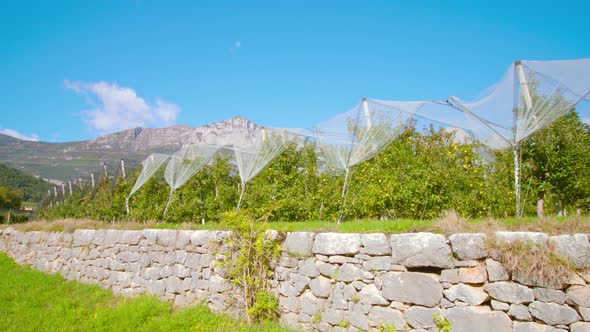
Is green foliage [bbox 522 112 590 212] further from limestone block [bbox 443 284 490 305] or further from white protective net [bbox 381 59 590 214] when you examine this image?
limestone block [bbox 443 284 490 305]

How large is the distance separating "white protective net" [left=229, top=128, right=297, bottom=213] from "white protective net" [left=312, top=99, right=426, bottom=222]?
1212 millimetres

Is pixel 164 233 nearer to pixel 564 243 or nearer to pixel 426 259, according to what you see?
pixel 426 259

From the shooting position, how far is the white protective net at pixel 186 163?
10.7 m

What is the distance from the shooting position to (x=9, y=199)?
85.0ft

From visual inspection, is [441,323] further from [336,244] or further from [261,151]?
[261,151]

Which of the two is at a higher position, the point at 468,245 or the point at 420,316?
the point at 468,245

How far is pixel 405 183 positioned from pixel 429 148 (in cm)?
119

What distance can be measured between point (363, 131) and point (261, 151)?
2835 mm

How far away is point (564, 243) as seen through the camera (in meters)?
3.03

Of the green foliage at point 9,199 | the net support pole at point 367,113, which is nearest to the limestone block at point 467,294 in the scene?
the net support pole at point 367,113

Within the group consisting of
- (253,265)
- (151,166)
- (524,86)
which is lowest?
(253,265)

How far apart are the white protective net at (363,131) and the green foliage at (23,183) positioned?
999 inches

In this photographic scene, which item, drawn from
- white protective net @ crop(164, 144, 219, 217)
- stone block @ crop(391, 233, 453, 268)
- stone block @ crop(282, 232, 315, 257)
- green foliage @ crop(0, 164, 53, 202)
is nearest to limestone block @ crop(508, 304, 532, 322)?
stone block @ crop(391, 233, 453, 268)

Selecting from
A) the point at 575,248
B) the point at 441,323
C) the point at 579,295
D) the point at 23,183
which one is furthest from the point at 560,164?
the point at 23,183
